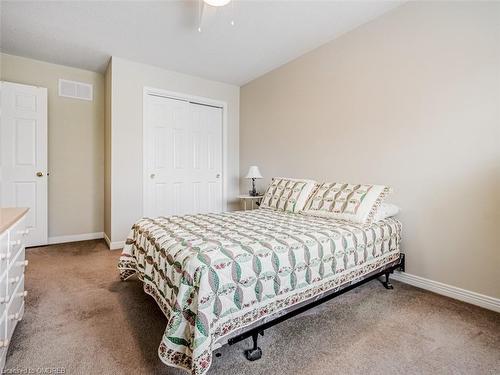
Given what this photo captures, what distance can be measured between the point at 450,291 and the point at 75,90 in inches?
198

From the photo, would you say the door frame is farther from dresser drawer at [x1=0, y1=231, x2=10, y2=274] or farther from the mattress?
dresser drawer at [x1=0, y1=231, x2=10, y2=274]

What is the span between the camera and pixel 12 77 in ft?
11.1

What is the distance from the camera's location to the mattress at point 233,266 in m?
1.17

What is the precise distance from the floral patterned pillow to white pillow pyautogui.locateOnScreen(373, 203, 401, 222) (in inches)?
2.5

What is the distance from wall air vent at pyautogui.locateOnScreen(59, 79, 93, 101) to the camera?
3680 millimetres

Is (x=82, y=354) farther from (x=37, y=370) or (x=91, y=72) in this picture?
(x=91, y=72)

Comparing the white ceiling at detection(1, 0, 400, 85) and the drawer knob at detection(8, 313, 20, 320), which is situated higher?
the white ceiling at detection(1, 0, 400, 85)

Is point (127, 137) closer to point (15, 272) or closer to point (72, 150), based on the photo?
point (72, 150)

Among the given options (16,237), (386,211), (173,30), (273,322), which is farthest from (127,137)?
(386,211)

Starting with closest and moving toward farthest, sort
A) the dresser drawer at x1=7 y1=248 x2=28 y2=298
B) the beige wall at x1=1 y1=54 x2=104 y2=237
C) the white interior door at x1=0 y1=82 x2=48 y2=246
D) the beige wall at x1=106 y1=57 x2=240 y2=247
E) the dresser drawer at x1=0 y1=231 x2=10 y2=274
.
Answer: the dresser drawer at x1=0 y1=231 x2=10 y2=274
the dresser drawer at x1=7 y1=248 x2=28 y2=298
the white interior door at x1=0 y1=82 x2=48 y2=246
the beige wall at x1=106 y1=57 x2=240 y2=247
the beige wall at x1=1 y1=54 x2=104 y2=237

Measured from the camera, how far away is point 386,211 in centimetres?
232

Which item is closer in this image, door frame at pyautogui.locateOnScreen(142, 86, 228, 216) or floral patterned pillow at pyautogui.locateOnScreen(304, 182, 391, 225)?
floral patterned pillow at pyautogui.locateOnScreen(304, 182, 391, 225)

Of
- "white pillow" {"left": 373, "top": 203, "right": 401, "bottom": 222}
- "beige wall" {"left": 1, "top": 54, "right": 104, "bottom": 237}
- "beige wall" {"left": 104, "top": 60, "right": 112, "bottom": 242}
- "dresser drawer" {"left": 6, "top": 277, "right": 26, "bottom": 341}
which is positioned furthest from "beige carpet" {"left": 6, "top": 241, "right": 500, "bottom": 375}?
"beige wall" {"left": 1, "top": 54, "right": 104, "bottom": 237}

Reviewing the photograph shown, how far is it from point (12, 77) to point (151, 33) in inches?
82.7
